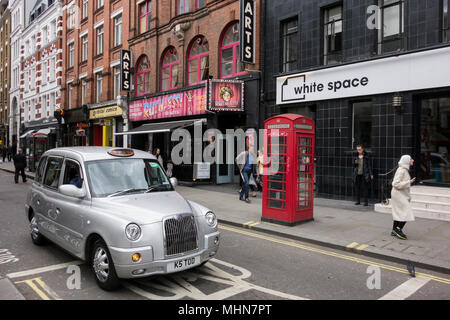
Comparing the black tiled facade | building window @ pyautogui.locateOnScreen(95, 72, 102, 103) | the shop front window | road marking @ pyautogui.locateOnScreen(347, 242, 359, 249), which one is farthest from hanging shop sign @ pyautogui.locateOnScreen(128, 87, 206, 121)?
road marking @ pyautogui.locateOnScreen(347, 242, 359, 249)

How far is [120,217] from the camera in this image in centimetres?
438

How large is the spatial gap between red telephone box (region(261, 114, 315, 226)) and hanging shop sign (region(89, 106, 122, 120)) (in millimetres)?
17470

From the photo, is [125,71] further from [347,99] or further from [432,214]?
[432,214]

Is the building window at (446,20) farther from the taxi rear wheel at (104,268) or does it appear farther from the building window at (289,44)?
the taxi rear wheel at (104,268)

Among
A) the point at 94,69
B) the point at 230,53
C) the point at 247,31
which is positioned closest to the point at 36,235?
the point at 247,31

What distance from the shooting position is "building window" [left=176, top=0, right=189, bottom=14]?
1911cm

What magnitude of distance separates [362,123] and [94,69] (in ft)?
74.7

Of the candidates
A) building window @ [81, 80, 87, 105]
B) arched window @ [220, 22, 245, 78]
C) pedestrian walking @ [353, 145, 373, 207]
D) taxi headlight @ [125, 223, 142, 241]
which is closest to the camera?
taxi headlight @ [125, 223, 142, 241]

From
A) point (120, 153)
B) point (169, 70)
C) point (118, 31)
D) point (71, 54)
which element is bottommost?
point (120, 153)

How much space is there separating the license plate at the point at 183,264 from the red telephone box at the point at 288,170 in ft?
13.8

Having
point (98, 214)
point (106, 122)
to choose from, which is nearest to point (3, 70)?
point (106, 122)

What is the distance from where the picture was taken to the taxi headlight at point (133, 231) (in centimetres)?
421

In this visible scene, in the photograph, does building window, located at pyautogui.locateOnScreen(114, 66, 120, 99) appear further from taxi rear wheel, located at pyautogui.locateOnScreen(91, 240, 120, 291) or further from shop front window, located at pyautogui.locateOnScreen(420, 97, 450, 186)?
taxi rear wheel, located at pyautogui.locateOnScreen(91, 240, 120, 291)
